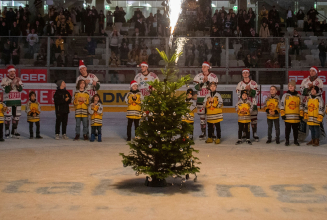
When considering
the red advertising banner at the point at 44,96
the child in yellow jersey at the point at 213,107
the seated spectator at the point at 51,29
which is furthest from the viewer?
the seated spectator at the point at 51,29

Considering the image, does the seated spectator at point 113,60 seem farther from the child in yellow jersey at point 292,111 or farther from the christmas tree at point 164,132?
the christmas tree at point 164,132

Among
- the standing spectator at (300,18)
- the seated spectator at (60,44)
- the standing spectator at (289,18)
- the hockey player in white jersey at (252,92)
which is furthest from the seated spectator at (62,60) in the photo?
the standing spectator at (300,18)

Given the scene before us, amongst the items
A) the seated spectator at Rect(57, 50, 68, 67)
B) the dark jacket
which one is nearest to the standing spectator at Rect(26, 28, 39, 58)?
the seated spectator at Rect(57, 50, 68, 67)

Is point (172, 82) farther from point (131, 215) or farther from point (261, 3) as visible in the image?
point (261, 3)

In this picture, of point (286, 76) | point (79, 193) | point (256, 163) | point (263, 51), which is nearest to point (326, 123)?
point (286, 76)

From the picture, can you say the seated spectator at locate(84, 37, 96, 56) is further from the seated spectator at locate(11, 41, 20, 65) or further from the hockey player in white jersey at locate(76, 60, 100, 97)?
the hockey player in white jersey at locate(76, 60, 100, 97)

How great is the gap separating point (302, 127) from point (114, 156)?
6365mm

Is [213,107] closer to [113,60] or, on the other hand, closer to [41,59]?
[113,60]

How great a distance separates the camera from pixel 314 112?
12.9m

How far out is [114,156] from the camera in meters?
11.0

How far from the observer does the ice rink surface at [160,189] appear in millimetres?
6199

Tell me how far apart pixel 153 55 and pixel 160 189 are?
10.9m

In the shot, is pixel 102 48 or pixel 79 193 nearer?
pixel 79 193

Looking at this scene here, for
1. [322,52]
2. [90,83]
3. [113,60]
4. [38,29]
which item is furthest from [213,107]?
[38,29]
